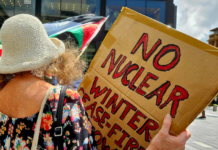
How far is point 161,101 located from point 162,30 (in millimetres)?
440

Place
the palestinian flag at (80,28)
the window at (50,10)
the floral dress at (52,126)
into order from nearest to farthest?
the floral dress at (52,126) → the palestinian flag at (80,28) → the window at (50,10)

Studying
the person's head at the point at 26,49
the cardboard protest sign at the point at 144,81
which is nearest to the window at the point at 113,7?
the cardboard protest sign at the point at 144,81

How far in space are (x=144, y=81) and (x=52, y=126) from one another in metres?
0.60

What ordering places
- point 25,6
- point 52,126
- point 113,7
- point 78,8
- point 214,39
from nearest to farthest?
1. point 52,126
2. point 25,6
3. point 78,8
4. point 113,7
5. point 214,39

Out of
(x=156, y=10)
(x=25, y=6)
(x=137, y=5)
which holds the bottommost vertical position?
(x=25, y=6)

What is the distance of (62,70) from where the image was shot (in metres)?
1.09

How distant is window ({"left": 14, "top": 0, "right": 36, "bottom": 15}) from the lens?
12828 millimetres

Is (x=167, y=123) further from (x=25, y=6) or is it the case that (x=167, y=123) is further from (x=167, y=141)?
(x=25, y=6)

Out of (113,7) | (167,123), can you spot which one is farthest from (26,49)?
(113,7)

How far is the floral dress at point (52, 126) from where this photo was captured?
2.96 feet

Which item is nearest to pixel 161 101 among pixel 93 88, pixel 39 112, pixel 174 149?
pixel 174 149

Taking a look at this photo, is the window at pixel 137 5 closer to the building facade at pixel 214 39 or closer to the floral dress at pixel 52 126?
the floral dress at pixel 52 126

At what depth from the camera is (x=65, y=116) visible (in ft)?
2.97

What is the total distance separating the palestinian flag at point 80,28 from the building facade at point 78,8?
8964 mm
